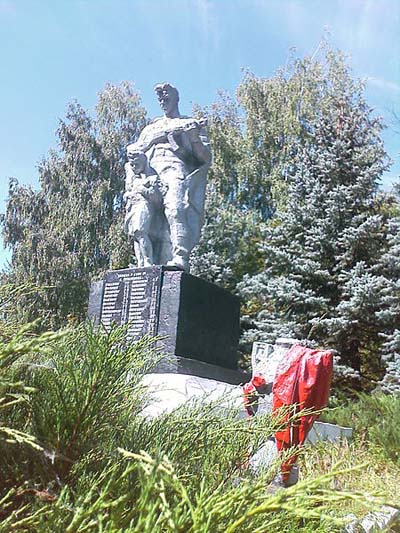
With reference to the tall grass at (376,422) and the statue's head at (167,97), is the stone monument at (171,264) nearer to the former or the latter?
the statue's head at (167,97)

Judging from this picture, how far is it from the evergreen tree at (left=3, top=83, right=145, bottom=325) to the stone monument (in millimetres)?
11636

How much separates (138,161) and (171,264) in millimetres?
1595

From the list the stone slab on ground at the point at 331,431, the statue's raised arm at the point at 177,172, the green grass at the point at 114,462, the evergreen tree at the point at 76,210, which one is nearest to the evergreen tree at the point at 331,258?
the statue's raised arm at the point at 177,172

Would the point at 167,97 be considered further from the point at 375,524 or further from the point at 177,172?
the point at 375,524

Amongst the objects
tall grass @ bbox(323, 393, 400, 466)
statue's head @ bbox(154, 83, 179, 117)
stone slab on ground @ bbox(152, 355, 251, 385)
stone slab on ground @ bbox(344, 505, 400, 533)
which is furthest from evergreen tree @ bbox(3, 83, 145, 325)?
stone slab on ground @ bbox(344, 505, 400, 533)

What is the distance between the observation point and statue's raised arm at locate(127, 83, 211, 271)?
914 cm

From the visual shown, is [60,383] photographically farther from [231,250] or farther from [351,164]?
[231,250]

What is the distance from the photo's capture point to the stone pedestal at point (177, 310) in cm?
790

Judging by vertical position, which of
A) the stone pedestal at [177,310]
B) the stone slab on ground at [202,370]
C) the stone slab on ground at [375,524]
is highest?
the stone pedestal at [177,310]

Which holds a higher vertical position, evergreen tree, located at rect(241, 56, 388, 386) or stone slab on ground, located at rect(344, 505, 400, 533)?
evergreen tree, located at rect(241, 56, 388, 386)

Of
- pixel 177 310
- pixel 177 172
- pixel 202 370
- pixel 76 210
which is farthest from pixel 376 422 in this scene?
pixel 76 210

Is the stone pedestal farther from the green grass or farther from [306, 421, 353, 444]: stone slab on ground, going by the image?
the green grass

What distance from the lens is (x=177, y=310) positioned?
25.9 ft

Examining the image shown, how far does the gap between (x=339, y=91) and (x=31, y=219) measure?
11316mm
